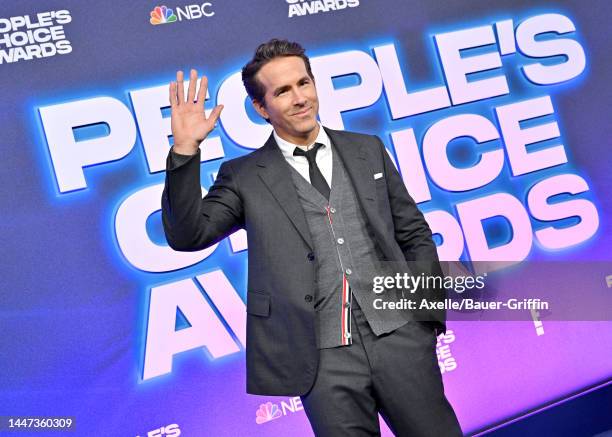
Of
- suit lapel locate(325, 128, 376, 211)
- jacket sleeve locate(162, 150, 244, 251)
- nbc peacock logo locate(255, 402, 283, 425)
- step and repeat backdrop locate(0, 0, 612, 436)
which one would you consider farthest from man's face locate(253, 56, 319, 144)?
nbc peacock logo locate(255, 402, 283, 425)

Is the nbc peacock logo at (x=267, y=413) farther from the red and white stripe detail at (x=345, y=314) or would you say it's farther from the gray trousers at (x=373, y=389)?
the red and white stripe detail at (x=345, y=314)

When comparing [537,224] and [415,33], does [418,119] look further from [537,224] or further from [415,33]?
[537,224]

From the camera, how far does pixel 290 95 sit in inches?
83.4

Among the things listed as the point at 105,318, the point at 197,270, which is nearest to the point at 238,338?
the point at 197,270

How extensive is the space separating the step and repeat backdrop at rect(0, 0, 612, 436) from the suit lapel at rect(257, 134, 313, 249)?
133 centimetres

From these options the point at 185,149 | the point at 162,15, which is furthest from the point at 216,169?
the point at 185,149

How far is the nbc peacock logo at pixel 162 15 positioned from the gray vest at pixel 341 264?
164 cm

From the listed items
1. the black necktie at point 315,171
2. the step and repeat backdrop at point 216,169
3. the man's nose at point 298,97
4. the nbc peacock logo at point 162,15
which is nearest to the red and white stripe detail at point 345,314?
the black necktie at point 315,171

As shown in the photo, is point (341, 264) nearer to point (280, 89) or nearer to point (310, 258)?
point (310, 258)

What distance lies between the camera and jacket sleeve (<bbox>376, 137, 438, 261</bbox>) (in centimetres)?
220

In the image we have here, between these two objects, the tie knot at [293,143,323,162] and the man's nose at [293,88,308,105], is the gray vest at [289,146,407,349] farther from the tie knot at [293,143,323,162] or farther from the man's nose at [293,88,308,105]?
the man's nose at [293,88,308,105]

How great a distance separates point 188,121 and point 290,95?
0.32 m

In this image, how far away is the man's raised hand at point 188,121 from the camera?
192cm

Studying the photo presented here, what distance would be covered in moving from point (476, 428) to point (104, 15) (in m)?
2.62
